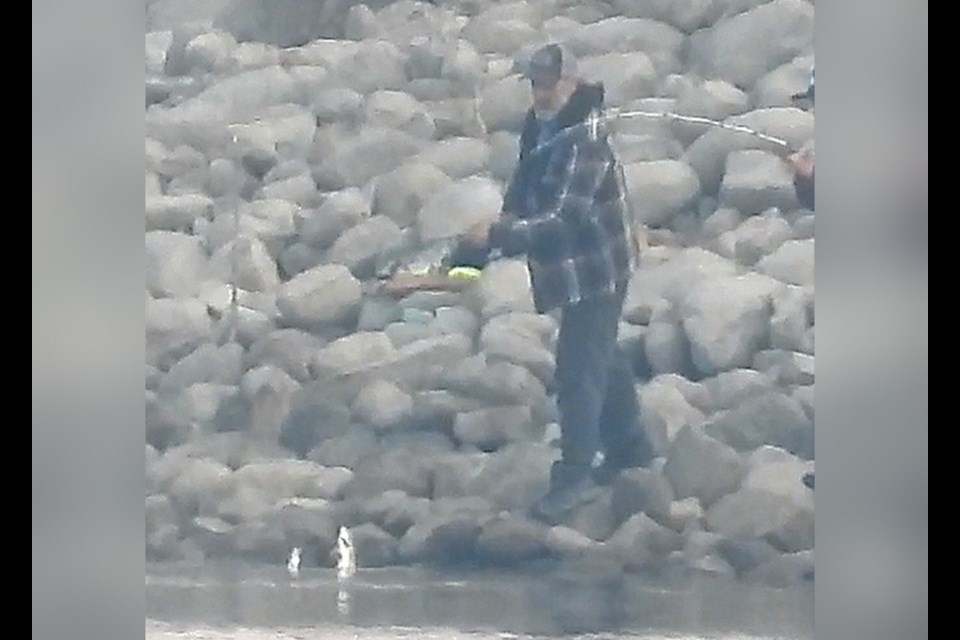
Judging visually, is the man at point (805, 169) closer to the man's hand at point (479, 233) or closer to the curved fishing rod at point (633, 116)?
the curved fishing rod at point (633, 116)

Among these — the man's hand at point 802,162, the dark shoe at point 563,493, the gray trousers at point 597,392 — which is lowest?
the dark shoe at point 563,493

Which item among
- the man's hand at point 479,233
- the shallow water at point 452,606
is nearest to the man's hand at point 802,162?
the man's hand at point 479,233

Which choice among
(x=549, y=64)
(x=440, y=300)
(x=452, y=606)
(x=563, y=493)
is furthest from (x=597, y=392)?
(x=549, y=64)

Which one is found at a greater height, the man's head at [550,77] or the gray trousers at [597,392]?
the man's head at [550,77]

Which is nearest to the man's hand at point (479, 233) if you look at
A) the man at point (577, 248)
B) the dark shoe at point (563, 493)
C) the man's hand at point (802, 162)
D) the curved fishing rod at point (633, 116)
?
the man at point (577, 248)

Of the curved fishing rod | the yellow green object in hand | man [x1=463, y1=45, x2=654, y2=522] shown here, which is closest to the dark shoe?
man [x1=463, y1=45, x2=654, y2=522]
